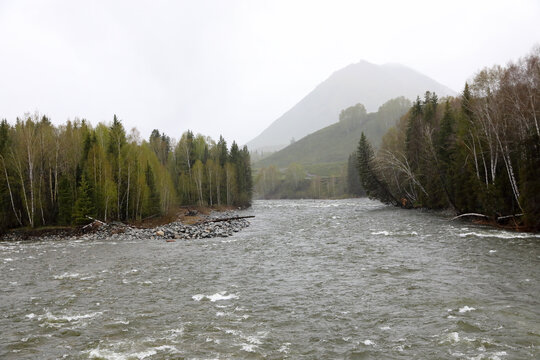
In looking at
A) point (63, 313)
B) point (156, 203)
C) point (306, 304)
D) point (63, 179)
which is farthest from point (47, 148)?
point (306, 304)

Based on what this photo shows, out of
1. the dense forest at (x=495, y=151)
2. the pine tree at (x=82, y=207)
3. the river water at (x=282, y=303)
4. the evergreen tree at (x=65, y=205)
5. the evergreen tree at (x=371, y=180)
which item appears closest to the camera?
the river water at (x=282, y=303)

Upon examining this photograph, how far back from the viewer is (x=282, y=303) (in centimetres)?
1427

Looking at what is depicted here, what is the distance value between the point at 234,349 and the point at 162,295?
22.8 ft

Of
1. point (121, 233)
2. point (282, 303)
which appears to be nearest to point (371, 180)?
point (121, 233)

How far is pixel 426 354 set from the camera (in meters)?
9.31

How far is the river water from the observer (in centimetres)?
1005

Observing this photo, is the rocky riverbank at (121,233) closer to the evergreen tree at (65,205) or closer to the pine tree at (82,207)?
the pine tree at (82,207)

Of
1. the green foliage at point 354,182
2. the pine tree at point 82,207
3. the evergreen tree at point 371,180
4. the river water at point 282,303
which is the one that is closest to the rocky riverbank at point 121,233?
the pine tree at point 82,207

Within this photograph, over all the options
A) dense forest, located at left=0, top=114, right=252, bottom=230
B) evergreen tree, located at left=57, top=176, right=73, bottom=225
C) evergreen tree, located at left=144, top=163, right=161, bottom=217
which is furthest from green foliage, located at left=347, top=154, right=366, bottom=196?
evergreen tree, located at left=57, top=176, right=73, bottom=225

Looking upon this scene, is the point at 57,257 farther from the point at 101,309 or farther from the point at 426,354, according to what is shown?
the point at 426,354

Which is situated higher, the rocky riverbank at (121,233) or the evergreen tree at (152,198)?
the evergreen tree at (152,198)

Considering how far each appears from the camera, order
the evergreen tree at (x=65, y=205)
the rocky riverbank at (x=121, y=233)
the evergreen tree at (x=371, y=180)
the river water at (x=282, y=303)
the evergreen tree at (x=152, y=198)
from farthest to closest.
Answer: the evergreen tree at (x=371, y=180) < the evergreen tree at (x=152, y=198) < the evergreen tree at (x=65, y=205) < the rocky riverbank at (x=121, y=233) < the river water at (x=282, y=303)

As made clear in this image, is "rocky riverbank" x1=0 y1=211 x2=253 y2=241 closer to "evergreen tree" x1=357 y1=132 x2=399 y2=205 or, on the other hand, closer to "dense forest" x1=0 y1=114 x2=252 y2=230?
"dense forest" x1=0 y1=114 x2=252 y2=230

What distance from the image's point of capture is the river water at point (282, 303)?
10.1 m
